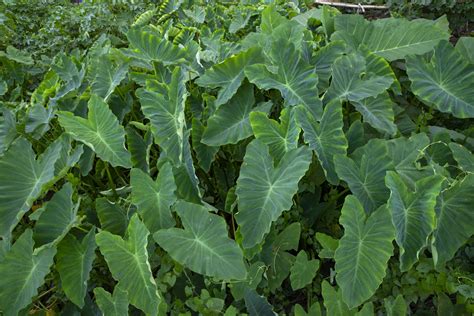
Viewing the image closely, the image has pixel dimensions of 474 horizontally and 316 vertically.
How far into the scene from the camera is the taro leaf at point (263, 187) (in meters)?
1.34

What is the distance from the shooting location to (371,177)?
1.44 meters

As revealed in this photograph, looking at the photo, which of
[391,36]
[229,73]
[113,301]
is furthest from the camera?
Result: [391,36]

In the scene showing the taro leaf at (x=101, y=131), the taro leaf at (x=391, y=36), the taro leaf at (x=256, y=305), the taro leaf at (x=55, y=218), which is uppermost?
the taro leaf at (x=391, y=36)

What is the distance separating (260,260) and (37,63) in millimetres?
1947

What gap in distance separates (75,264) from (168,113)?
1.84 ft

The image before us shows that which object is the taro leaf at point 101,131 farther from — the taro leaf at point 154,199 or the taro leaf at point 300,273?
the taro leaf at point 300,273

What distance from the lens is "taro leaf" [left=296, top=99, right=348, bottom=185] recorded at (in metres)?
1.48

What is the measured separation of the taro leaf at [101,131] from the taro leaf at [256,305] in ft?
1.78

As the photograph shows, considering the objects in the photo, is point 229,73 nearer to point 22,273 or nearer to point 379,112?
point 379,112

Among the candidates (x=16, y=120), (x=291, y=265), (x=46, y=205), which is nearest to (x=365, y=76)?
(x=291, y=265)

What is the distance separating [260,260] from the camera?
149 cm

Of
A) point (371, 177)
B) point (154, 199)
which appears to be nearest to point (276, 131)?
point (371, 177)

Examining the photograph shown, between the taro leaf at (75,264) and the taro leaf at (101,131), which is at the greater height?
the taro leaf at (101,131)

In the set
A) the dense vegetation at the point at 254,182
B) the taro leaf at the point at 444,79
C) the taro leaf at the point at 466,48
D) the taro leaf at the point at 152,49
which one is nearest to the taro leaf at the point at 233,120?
the dense vegetation at the point at 254,182
